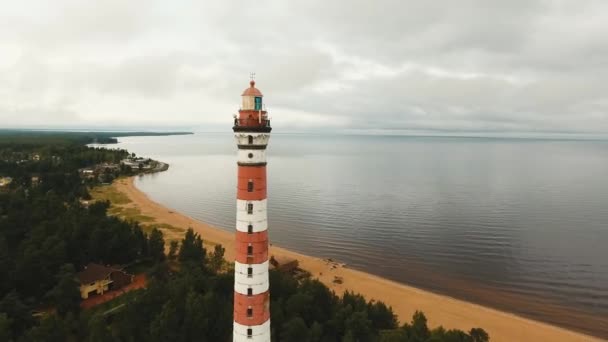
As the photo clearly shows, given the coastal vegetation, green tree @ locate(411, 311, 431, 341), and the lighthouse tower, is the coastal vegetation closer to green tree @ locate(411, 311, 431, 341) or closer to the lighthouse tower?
green tree @ locate(411, 311, 431, 341)

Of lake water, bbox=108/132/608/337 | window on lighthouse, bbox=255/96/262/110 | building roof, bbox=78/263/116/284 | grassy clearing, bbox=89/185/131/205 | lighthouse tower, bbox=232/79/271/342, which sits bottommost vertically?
lake water, bbox=108/132/608/337

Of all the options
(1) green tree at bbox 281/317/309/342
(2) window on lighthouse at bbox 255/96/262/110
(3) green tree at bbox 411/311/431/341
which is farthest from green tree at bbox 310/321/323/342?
(2) window on lighthouse at bbox 255/96/262/110

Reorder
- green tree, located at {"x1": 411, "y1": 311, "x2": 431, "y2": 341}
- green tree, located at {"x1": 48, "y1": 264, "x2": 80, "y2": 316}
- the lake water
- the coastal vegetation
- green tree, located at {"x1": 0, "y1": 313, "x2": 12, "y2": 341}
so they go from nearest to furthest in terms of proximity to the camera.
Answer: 1. green tree, located at {"x1": 0, "y1": 313, "x2": 12, "y2": 341}
2. the coastal vegetation
3. green tree, located at {"x1": 411, "y1": 311, "x2": 431, "y2": 341}
4. green tree, located at {"x1": 48, "y1": 264, "x2": 80, "y2": 316}
5. the lake water

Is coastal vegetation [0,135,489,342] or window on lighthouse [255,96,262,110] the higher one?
window on lighthouse [255,96,262,110]

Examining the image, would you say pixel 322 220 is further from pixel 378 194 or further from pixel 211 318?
pixel 211 318

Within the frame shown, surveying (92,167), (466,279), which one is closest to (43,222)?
(466,279)
